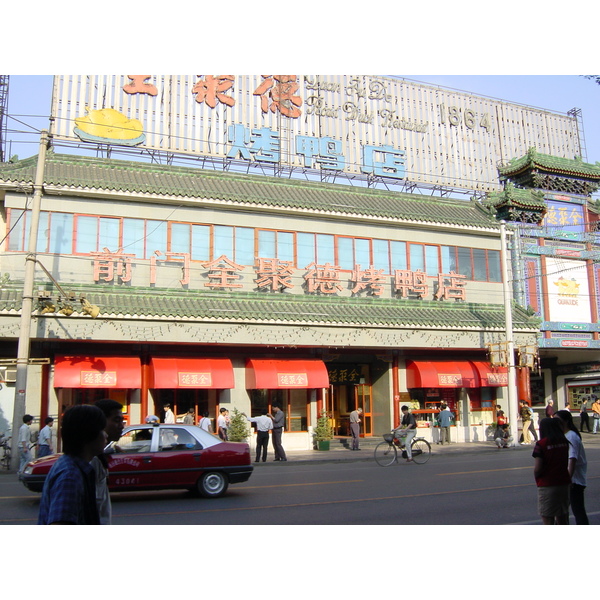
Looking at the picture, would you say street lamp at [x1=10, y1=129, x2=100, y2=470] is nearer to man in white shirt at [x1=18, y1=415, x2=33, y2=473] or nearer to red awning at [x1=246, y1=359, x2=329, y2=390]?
man in white shirt at [x1=18, y1=415, x2=33, y2=473]

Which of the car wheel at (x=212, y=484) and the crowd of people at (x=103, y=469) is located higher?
the crowd of people at (x=103, y=469)

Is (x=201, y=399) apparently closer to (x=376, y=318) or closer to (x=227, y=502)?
(x=376, y=318)

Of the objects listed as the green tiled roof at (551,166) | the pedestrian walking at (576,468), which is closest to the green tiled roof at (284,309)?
the green tiled roof at (551,166)

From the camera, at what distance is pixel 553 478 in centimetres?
719

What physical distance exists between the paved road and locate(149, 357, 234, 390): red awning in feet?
15.7

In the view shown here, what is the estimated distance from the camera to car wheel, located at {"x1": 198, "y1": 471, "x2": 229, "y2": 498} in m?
12.5

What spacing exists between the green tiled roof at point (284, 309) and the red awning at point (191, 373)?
5.33ft

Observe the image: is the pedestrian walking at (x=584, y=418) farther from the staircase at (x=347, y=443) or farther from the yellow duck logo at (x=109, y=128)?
the yellow duck logo at (x=109, y=128)

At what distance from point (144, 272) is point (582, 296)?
21487mm

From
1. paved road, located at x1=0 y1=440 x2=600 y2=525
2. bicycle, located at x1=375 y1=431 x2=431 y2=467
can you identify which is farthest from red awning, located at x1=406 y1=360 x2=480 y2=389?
paved road, located at x1=0 y1=440 x2=600 y2=525

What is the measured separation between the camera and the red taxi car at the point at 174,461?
40.1 feet

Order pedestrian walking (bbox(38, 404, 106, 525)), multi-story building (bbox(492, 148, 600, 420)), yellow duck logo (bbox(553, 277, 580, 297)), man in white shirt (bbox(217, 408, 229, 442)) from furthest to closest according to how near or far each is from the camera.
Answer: yellow duck logo (bbox(553, 277, 580, 297)) < multi-story building (bbox(492, 148, 600, 420)) < man in white shirt (bbox(217, 408, 229, 442)) < pedestrian walking (bbox(38, 404, 106, 525))

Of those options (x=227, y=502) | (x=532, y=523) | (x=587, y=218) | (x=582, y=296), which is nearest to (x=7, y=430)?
(x=227, y=502)

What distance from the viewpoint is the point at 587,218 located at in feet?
109
